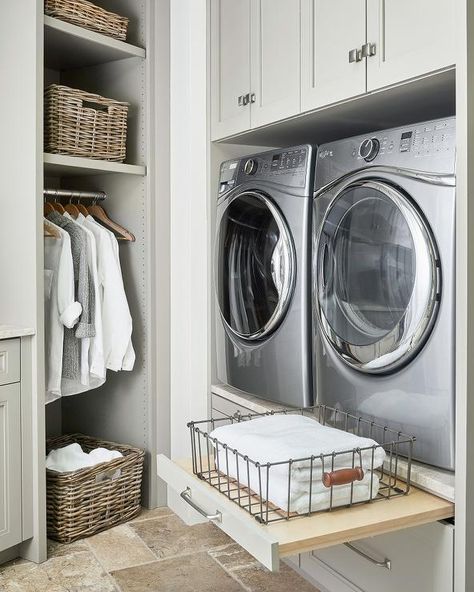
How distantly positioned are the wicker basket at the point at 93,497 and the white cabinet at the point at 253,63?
1473 millimetres

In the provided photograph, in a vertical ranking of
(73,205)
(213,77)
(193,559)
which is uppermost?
(213,77)

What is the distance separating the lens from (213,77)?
2.73m

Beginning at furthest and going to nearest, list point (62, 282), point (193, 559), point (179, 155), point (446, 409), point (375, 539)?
point (179, 155) → point (62, 282) → point (193, 559) → point (375, 539) → point (446, 409)

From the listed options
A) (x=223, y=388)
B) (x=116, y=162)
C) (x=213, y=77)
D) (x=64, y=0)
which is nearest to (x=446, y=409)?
(x=223, y=388)

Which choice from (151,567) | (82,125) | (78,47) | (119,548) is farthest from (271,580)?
(78,47)

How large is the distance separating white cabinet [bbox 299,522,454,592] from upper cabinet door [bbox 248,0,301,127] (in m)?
1.34

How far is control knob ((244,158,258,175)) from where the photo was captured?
Answer: 245 centimetres

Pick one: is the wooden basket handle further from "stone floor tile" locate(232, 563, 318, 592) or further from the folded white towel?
the folded white towel

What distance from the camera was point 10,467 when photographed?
2.59 m

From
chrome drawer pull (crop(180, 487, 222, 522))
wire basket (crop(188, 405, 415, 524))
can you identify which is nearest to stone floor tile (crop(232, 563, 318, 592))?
wire basket (crop(188, 405, 415, 524))

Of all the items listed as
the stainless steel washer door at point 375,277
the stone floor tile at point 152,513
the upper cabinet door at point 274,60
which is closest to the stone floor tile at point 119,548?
the stone floor tile at point 152,513

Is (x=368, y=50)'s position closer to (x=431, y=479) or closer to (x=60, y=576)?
(x=431, y=479)

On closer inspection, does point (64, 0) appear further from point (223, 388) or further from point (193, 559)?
point (193, 559)

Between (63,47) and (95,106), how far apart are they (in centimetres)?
33
